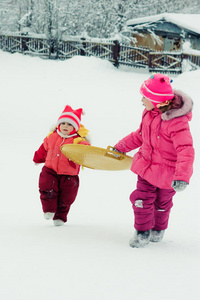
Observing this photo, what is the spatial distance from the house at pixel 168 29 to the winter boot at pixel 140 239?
83.6 ft

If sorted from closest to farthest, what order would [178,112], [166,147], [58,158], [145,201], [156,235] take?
[178,112] → [166,147] → [145,201] → [156,235] → [58,158]

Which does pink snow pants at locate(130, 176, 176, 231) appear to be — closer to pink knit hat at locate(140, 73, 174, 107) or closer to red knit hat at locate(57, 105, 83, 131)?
pink knit hat at locate(140, 73, 174, 107)

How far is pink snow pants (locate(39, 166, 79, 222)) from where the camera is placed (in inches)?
165

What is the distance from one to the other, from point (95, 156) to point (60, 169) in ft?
1.33

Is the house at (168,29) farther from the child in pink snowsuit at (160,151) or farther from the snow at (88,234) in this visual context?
the child in pink snowsuit at (160,151)

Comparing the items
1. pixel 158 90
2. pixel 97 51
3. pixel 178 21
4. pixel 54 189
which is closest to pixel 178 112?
pixel 158 90

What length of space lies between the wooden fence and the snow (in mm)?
9709

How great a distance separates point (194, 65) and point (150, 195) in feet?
66.3

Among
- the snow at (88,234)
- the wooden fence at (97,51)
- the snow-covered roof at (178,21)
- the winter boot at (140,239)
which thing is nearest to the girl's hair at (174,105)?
the winter boot at (140,239)

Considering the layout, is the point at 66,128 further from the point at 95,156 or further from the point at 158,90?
the point at 158,90

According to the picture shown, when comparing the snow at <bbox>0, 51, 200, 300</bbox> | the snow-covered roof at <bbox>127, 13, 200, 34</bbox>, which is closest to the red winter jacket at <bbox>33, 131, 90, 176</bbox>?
the snow at <bbox>0, 51, 200, 300</bbox>

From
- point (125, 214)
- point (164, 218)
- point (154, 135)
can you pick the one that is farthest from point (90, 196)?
point (154, 135)

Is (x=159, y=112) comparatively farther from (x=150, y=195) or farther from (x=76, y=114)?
(x=76, y=114)

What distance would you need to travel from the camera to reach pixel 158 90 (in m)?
3.38
